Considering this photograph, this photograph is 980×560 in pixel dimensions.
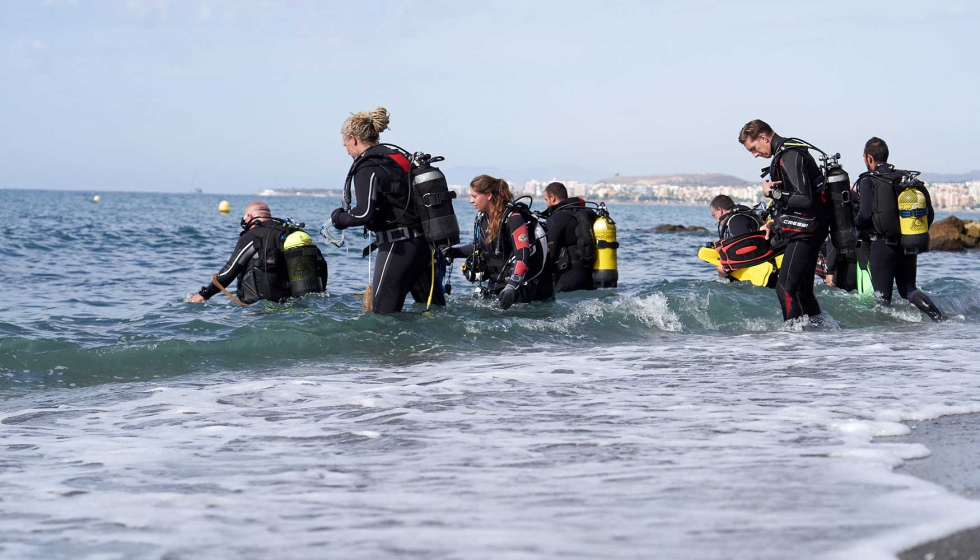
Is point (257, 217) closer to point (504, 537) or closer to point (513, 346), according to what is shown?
point (513, 346)

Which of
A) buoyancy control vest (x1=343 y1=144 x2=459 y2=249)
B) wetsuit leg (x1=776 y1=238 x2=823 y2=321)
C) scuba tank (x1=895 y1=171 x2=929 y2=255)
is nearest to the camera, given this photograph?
buoyancy control vest (x1=343 y1=144 x2=459 y2=249)

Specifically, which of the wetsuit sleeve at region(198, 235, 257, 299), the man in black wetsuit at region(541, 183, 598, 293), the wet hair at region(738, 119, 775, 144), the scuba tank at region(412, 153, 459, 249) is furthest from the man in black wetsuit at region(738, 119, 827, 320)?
the wetsuit sleeve at region(198, 235, 257, 299)

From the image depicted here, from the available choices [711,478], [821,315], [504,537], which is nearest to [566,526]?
[504,537]

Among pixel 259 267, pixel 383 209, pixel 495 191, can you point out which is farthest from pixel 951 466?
pixel 259 267

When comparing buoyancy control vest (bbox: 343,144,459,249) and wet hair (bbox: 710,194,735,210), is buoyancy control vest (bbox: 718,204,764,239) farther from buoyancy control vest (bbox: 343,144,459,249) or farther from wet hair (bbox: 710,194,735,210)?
buoyancy control vest (bbox: 343,144,459,249)

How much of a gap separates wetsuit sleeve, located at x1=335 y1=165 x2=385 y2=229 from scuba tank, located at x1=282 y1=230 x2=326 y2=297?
2.15m

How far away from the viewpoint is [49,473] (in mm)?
3850

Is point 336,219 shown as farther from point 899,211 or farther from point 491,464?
point 899,211

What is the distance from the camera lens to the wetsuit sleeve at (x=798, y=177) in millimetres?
7922

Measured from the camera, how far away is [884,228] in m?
9.59

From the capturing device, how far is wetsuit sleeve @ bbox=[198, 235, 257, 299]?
928 centimetres

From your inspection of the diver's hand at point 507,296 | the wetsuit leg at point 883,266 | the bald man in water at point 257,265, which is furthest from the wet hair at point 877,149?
the bald man in water at point 257,265

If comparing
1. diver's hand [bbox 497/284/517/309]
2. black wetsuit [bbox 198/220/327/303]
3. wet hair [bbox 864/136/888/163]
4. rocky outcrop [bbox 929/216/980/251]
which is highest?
wet hair [bbox 864/136/888/163]

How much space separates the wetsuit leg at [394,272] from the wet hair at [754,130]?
3.13m
